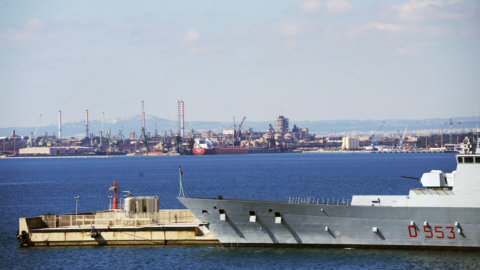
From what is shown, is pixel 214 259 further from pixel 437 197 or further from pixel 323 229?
pixel 437 197

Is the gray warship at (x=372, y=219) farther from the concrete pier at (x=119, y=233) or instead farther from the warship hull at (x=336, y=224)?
the concrete pier at (x=119, y=233)

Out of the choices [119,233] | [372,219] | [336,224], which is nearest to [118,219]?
[119,233]

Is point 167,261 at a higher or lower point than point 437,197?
lower

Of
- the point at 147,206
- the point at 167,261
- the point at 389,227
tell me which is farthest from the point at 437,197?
the point at 147,206

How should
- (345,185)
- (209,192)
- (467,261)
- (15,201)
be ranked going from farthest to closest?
1. (345,185)
2. (209,192)
3. (15,201)
4. (467,261)

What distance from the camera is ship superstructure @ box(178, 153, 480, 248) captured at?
112ft

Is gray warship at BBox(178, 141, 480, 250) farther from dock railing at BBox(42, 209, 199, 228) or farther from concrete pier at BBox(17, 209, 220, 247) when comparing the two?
dock railing at BBox(42, 209, 199, 228)

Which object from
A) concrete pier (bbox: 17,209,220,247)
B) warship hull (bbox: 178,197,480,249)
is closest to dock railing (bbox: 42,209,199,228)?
concrete pier (bbox: 17,209,220,247)

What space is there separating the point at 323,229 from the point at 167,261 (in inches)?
301

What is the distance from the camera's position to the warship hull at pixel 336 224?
34.3 metres

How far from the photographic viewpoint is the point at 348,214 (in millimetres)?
35094

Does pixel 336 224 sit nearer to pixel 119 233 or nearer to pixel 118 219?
pixel 119 233

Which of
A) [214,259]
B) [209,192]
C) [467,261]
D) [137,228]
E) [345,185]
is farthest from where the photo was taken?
[345,185]

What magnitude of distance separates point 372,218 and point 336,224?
173 centimetres
